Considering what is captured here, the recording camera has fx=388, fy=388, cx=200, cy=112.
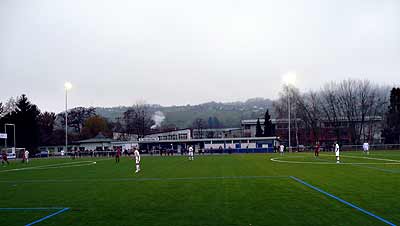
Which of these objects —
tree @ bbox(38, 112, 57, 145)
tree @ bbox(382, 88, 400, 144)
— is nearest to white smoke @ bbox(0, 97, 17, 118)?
tree @ bbox(38, 112, 57, 145)

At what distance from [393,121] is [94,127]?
3511 inches

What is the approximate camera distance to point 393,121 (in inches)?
3460

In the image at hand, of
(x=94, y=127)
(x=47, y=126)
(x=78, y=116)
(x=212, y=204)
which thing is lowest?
(x=212, y=204)

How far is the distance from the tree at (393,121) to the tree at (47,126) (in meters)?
89.6

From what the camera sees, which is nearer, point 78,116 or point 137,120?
point 137,120

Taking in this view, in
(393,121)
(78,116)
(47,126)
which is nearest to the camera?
(393,121)

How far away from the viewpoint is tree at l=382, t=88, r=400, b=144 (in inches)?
3429

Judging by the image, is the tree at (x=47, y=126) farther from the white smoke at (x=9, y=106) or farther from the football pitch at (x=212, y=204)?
the football pitch at (x=212, y=204)

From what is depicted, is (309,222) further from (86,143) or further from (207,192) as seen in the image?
(86,143)

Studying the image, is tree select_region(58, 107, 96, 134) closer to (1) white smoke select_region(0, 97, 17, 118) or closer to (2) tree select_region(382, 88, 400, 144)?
(1) white smoke select_region(0, 97, 17, 118)

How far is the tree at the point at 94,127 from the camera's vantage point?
128 m

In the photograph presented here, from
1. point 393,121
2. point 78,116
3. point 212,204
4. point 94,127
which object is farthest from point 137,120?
point 212,204

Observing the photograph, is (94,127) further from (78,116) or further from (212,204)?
(212,204)

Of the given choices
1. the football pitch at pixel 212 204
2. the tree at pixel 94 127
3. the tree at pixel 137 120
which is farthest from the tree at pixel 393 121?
the tree at pixel 94 127
